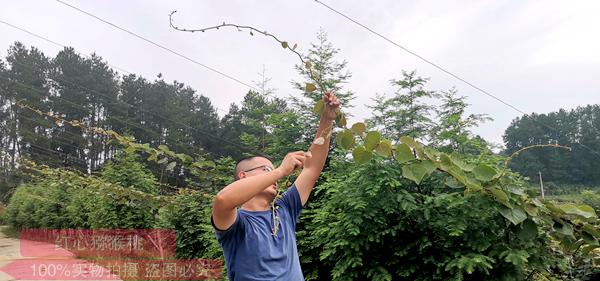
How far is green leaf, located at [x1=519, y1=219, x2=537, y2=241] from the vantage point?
180 centimetres

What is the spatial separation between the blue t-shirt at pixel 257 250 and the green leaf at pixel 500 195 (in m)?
0.93

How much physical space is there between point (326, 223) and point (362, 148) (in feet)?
5.21

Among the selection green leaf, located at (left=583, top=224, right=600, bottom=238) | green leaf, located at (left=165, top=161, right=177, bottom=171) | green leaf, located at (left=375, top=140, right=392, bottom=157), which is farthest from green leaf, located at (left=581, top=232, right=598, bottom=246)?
green leaf, located at (left=165, top=161, right=177, bottom=171)

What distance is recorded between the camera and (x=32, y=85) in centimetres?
2873

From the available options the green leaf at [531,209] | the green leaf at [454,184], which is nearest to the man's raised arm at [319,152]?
the green leaf at [454,184]

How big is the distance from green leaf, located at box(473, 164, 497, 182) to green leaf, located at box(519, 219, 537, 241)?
309 mm

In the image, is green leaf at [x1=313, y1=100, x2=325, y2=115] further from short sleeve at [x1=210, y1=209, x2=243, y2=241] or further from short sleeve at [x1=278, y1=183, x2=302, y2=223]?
short sleeve at [x1=210, y1=209, x2=243, y2=241]

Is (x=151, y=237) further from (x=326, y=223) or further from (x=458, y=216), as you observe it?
(x=458, y=216)

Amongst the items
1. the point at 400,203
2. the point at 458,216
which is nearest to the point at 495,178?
the point at 458,216

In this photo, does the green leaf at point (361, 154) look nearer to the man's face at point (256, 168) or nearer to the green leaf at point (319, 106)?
the green leaf at point (319, 106)

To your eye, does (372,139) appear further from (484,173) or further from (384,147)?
(484,173)

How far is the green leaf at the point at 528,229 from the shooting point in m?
1.80

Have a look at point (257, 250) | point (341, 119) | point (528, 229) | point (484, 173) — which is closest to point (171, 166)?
point (341, 119)

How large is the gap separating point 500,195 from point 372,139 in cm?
62
